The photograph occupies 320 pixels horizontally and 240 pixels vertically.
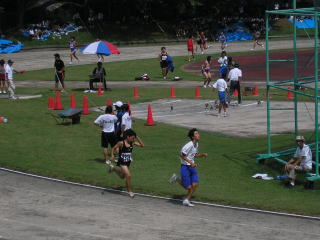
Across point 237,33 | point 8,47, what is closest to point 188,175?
point 8,47

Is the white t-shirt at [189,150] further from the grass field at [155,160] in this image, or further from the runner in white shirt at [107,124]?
the runner in white shirt at [107,124]

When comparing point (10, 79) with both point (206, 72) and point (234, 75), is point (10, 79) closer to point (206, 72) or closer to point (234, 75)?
point (206, 72)

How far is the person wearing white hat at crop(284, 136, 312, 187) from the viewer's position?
750 inches

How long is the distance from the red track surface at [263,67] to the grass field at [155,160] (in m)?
15.9

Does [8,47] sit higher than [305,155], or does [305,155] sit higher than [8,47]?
[8,47]

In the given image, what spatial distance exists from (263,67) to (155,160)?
93.1ft

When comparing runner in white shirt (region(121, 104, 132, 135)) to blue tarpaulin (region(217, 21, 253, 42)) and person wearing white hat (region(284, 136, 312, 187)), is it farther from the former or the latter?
blue tarpaulin (region(217, 21, 253, 42))

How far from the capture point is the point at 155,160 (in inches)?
873

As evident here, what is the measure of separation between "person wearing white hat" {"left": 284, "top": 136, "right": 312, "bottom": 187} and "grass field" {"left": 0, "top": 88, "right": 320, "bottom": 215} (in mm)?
392

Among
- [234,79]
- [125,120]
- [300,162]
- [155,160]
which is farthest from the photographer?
[234,79]

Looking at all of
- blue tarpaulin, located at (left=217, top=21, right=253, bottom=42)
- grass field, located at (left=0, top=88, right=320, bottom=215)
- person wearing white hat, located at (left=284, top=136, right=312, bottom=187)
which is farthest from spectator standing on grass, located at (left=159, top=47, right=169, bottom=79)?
blue tarpaulin, located at (left=217, top=21, right=253, bottom=42)

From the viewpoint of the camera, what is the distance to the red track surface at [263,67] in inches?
1729

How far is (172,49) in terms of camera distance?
61969mm

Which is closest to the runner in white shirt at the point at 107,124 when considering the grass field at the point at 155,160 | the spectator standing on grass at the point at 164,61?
the grass field at the point at 155,160
